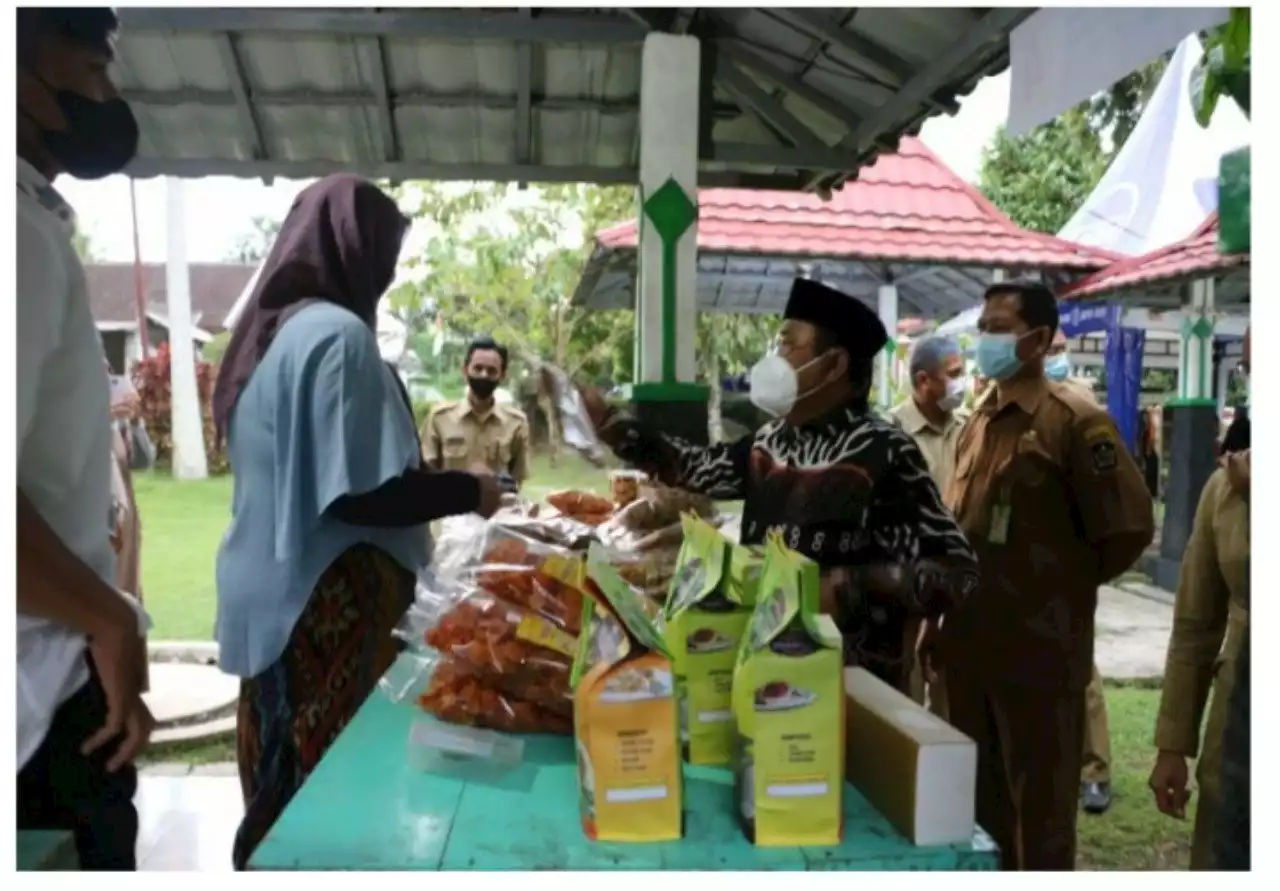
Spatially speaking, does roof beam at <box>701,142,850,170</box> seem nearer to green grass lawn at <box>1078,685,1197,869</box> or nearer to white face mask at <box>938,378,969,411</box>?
white face mask at <box>938,378,969,411</box>

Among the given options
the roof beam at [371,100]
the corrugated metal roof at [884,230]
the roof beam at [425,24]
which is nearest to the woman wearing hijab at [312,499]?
the roof beam at [425,24]

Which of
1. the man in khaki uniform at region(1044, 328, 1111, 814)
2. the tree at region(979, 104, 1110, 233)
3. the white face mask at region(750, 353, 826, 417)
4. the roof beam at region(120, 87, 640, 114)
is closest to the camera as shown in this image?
the white face mask at region(750, 353, 826, 417)

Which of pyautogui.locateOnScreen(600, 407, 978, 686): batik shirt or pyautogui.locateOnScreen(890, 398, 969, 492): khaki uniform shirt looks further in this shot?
pyautogui.locateOnScreen(890, 398, 969, 492): khaki uniform shirt

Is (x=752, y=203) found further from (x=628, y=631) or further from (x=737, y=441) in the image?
(x=628, y=631)

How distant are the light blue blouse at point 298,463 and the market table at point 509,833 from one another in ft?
1.74

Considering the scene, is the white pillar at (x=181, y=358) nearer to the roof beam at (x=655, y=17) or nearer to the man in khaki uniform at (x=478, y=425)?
the man in khaki uniform at (x=478, y=425)

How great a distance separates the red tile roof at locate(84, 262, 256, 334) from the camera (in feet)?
4.33

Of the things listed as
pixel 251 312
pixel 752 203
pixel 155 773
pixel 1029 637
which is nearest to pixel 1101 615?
pixel 752 203

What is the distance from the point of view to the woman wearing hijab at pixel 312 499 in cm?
152

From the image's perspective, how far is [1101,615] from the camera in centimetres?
555

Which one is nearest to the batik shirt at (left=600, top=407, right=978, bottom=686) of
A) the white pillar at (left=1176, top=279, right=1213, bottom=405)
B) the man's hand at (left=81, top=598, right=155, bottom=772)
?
the man's hand at (left=81, top=598, right=155, bottom=772)

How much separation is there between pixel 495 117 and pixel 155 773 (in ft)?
8.10

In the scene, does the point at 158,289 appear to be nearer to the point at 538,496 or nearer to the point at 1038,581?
the point at 538,496

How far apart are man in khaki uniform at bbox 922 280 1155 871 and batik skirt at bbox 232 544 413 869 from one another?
1.25 metres
